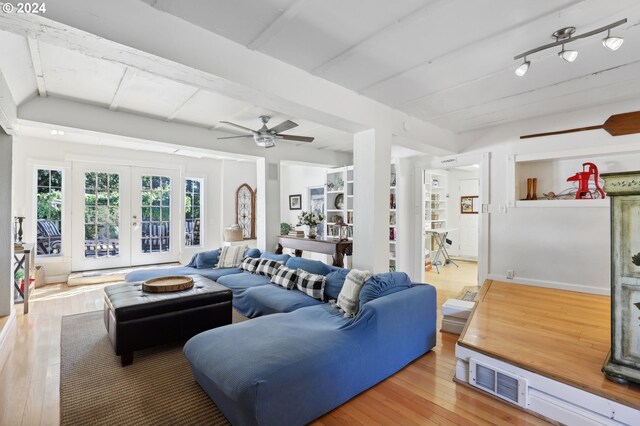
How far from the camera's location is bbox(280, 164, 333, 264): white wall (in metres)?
6.98

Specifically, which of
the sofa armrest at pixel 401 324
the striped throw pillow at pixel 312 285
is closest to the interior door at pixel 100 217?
the striped throw pillow at pixel 312 285

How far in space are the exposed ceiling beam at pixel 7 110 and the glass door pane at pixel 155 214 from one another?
2912 mm

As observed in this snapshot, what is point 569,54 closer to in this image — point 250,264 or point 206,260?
point 250,264

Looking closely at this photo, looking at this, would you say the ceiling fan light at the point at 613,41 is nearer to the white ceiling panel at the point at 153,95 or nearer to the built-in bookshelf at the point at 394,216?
the white ceiling panel at the point at 153,95

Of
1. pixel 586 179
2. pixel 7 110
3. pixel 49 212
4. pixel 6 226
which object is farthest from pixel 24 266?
pixel 586 179

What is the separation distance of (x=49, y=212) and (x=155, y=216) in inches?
64.4

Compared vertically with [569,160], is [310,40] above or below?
above

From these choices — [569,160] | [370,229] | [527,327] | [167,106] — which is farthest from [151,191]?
[569,160]

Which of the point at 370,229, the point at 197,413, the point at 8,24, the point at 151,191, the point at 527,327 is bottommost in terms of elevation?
the point at 197,413

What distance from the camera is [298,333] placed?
6.99 ft

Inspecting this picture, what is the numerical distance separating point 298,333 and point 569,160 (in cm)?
423

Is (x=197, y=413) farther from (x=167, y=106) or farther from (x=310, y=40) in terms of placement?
(x=167, y=106)

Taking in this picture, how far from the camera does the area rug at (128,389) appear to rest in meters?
1.88

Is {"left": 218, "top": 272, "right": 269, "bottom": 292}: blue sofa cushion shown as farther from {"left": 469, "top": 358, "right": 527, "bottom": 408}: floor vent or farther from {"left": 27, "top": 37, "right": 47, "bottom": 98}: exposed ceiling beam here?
{"left": 27, "top": 37, "right": 47, "bottom": 98}: exposed ceiling beam
